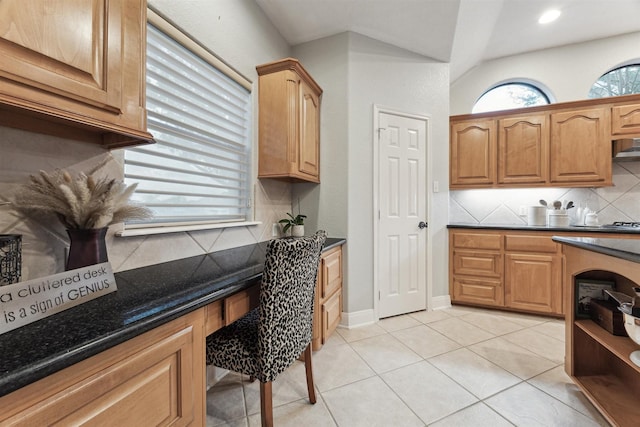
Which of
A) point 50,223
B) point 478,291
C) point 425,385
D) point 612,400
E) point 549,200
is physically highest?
point 549,200

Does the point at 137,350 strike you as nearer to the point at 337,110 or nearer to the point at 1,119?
the point at 1,119

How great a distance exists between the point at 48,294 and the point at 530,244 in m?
3.50

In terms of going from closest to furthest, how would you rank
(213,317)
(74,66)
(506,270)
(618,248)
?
(74,66)
(213,317)
(618,248)
(506,270)

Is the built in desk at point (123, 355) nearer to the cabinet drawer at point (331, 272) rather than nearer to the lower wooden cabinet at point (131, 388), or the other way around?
the lower wooden cabinet at point (131, 388)

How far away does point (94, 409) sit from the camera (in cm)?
56

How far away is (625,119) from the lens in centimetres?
264

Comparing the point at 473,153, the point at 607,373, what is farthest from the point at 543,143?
the point at 607,373

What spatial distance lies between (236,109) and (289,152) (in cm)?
50

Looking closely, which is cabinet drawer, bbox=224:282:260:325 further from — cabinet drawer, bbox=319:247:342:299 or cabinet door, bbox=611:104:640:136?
cabinet door, bbox=611:104:640:136

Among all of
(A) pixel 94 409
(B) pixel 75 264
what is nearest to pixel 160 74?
(B) pixel 75 264

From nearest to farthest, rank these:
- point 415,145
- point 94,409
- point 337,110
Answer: point 94,409, point 337,110, point 415,145

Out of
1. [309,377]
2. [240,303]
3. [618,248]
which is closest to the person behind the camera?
[240,303]

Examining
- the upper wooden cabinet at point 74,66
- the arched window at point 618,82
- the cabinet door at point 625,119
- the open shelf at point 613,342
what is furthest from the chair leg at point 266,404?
the arched window at point 618,82

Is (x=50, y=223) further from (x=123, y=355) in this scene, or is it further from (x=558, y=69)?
(x=558, y=69)
